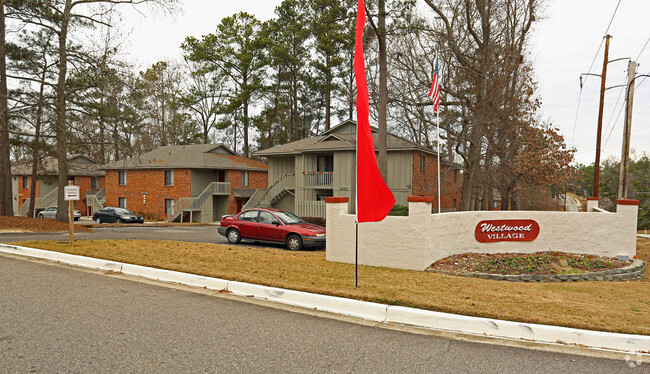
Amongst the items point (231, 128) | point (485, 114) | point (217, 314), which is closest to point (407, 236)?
point (217, 314)

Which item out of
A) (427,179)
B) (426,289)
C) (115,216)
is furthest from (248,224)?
(115,216)

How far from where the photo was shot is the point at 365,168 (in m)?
7.27

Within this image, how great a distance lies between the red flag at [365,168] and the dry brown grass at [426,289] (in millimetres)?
1353

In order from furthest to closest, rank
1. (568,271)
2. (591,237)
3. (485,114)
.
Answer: (485,114)
(591,237)
(568,271)

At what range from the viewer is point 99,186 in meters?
47.0

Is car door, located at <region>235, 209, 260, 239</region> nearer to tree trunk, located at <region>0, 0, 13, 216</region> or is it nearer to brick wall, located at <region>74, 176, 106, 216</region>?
tree trunk, located at <region>0, 0, 13, 216</region>

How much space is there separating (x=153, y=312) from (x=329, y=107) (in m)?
39.9

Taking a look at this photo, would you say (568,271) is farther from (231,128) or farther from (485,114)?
(231,128)

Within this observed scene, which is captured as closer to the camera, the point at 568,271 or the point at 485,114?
the point at 568,271

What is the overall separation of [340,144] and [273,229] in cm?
1384

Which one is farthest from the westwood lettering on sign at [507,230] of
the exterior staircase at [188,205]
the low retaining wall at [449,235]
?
the exterior staircase at [188,205]

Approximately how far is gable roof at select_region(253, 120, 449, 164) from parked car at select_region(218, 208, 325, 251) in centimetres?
1205

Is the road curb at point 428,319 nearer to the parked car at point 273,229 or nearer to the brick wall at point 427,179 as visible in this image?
the parked car at point 273,229

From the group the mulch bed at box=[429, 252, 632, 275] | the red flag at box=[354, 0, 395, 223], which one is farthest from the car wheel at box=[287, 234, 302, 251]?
the red flag at box=[354, 0, 395, 223]
